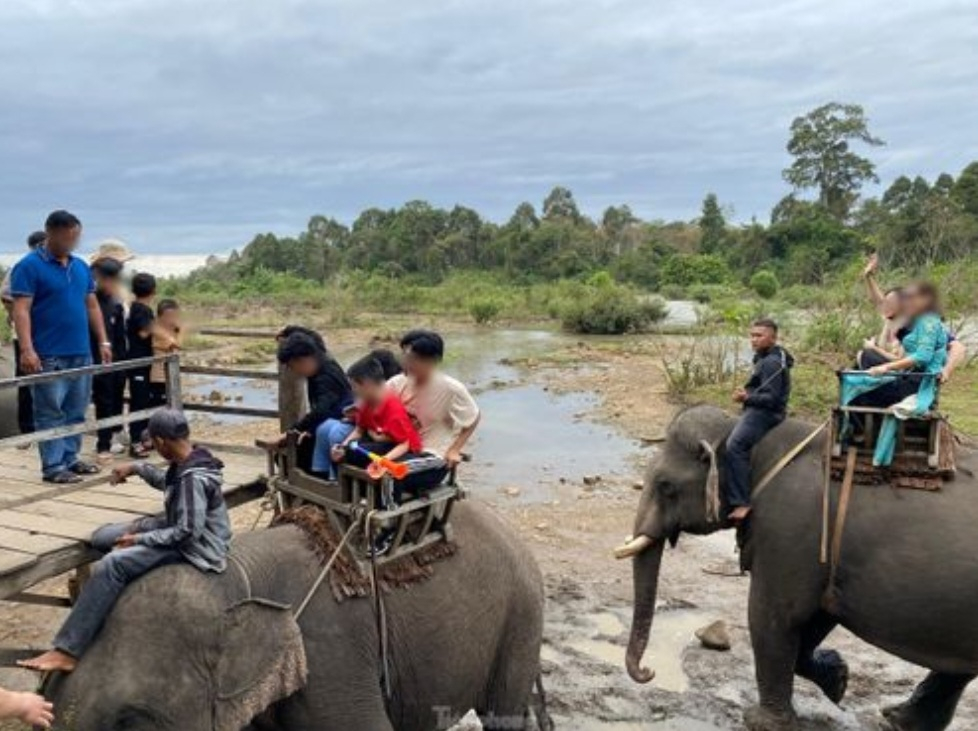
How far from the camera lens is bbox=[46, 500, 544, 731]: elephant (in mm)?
3209

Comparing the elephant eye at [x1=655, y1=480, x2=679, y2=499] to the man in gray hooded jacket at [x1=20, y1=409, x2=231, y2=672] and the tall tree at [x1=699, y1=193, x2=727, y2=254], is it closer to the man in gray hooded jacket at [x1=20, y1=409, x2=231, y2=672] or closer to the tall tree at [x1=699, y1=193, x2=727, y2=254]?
the man in gray hooded jacket at [x1=20, y1=409, x2=231, y2=672]

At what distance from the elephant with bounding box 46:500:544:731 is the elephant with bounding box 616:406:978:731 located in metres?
1.37

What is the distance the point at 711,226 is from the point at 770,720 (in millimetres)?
64133

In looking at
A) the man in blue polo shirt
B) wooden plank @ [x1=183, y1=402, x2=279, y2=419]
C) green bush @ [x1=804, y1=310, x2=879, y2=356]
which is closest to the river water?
green bush @ [x1=804, y1=310, x2=879, y2=356]

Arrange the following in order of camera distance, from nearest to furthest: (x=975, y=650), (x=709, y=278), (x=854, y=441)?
(x=975, y=650) < (x=854, y=441) < (x=709, y=278)

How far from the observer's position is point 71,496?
5230 mm

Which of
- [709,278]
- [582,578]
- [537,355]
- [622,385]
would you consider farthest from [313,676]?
[709,278]

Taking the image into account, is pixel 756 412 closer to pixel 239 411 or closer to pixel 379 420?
pixel 379 420

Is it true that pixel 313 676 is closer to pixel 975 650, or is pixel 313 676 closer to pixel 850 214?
pixel 975 650

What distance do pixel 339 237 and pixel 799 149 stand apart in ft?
108

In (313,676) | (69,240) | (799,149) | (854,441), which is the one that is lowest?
(313,676)

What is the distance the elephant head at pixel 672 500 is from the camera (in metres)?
5.52

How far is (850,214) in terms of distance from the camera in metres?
60.2

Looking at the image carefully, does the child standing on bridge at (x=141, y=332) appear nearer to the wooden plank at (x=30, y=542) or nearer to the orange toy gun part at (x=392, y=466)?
the wooden plank at (x=30, y=542)
